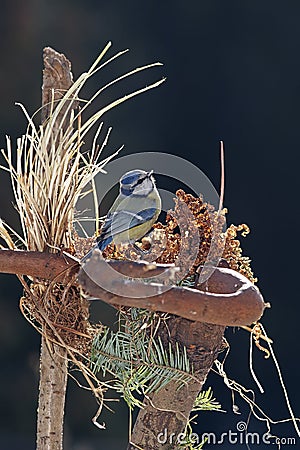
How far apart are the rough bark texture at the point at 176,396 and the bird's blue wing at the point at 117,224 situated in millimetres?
126

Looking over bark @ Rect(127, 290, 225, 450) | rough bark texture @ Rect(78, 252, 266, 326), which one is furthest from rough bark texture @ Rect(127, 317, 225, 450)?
rough bark texture @ Rect(78, 252, 266, 326)

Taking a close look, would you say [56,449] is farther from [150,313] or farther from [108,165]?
[108,165]

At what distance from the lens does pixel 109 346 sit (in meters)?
0.82

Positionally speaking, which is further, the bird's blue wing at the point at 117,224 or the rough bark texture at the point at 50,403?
the rough bark texture at the point at 50,403

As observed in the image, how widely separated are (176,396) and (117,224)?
0.73 feet

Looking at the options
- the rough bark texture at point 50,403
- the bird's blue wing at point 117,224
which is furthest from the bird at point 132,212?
the rough bark texture at point 50,403

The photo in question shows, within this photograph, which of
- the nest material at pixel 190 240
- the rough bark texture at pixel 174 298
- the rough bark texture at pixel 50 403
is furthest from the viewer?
the rough bark texture at pixel 50 403

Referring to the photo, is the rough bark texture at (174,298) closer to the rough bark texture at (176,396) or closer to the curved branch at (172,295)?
the curved branch at (172,295)

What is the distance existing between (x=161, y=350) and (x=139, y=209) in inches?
6.5

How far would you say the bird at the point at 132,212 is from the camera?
78 centimetres

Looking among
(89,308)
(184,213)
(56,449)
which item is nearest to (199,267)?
(184,213)

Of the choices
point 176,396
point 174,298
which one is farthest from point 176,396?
point 174,298

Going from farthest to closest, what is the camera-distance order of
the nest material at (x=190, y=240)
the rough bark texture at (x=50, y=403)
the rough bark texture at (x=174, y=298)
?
the rough bark texture at (x=50, y=403) < the nest material at (x=190, y=240) < the rough bark texture at (x=174, y=298)

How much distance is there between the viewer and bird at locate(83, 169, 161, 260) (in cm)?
78
